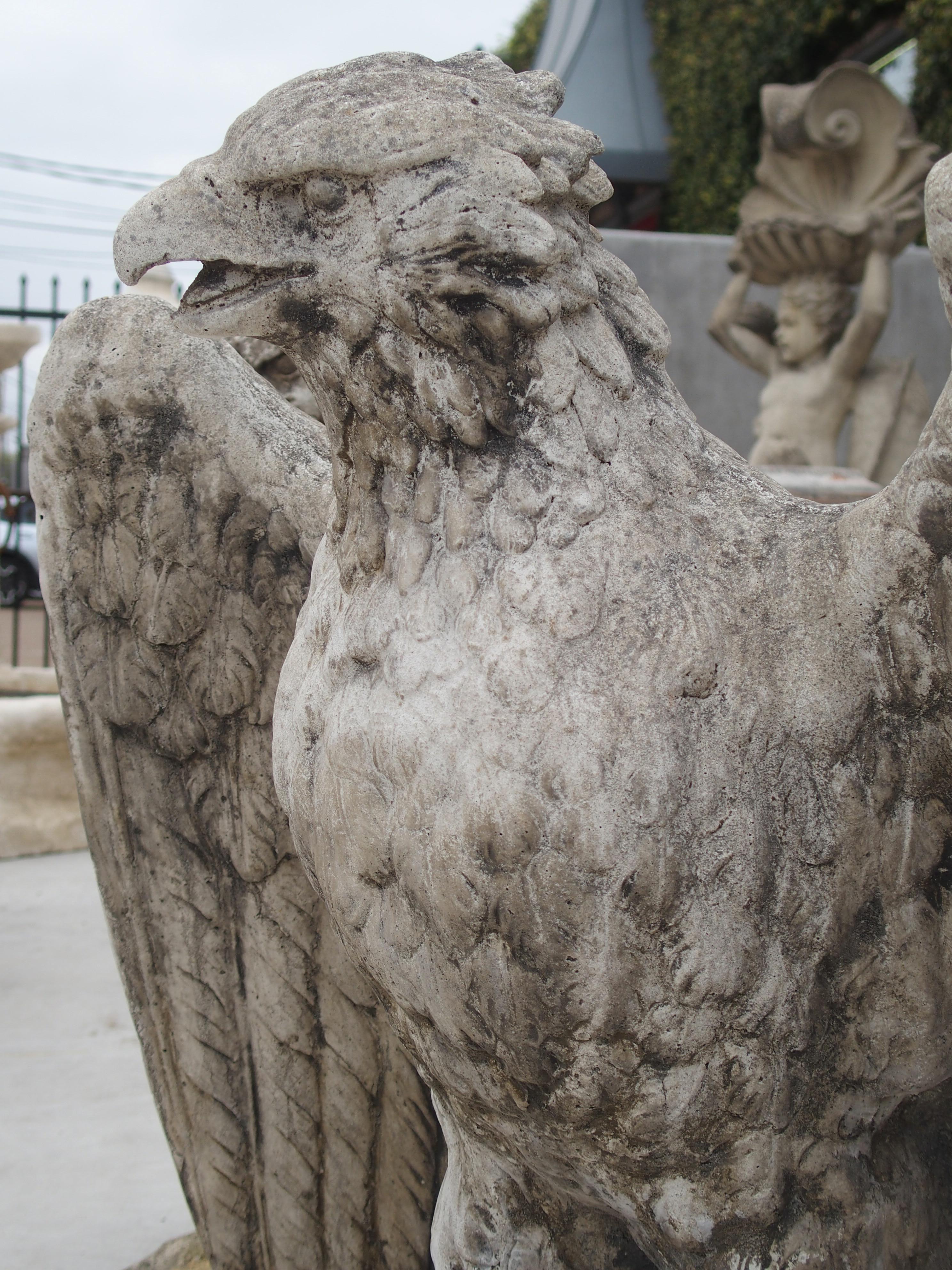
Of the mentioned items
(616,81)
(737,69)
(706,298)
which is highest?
(616,81)

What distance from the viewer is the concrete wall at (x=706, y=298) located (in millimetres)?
6371

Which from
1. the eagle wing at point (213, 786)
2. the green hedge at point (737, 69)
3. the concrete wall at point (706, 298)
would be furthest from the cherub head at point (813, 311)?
the eagle wing at point (213, 786)

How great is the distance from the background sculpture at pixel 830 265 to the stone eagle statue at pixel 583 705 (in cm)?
379

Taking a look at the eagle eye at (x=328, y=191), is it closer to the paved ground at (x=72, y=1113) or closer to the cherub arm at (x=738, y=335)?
the paved ground at (x=72, y=1113)

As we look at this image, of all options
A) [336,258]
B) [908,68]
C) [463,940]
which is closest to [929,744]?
[463,940]

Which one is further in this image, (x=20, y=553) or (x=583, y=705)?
(x=20, y=553)

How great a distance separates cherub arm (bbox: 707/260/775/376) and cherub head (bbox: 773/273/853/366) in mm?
202

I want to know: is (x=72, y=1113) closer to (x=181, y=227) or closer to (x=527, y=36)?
(x=181, y=227)

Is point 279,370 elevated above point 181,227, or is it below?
below

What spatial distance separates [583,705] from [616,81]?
10.6m

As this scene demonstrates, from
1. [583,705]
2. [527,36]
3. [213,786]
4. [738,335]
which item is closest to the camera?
[583,705]

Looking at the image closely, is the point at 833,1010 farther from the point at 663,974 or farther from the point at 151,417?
the point at 151,417

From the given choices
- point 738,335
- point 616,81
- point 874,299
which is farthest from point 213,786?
point 616,81

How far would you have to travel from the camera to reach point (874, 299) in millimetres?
4574
